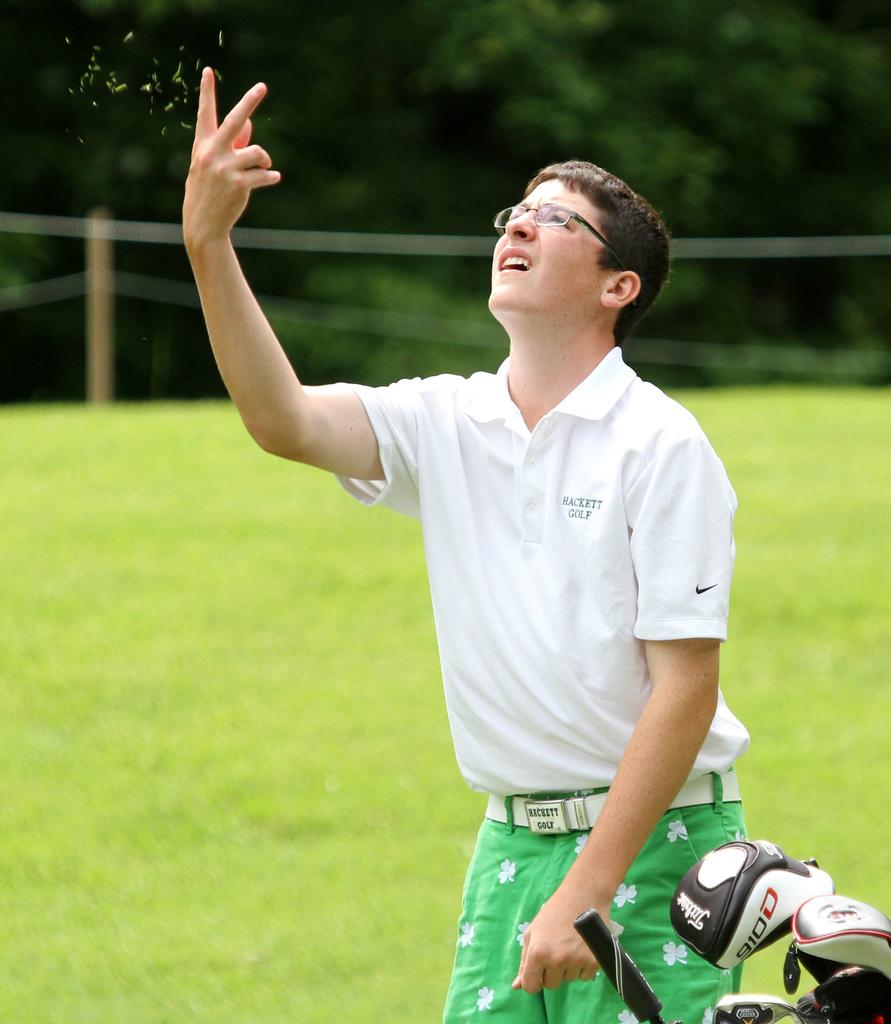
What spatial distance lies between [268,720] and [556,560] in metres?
4.72

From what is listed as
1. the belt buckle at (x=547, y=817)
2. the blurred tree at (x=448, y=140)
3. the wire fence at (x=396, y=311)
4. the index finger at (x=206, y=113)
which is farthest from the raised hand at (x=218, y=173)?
the blurred tree at (x=448, y=140)

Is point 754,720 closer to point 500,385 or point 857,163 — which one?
point 500,385

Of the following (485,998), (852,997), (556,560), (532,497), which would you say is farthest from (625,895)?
(852,997)

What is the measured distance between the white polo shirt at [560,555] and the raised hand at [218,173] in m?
0.45

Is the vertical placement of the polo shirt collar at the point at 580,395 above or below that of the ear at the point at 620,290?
below

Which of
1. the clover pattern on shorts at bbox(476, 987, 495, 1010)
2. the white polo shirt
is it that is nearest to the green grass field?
the clover pattern on shorts at bbox(476, 987, 495, 1010)

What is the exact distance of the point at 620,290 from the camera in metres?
2.94

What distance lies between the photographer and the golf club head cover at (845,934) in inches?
76.8

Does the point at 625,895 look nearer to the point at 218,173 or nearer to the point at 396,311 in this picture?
the point at 218,173

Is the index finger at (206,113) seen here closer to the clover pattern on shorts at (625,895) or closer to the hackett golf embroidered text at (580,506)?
the hackett golf embroidered text at (580,506)

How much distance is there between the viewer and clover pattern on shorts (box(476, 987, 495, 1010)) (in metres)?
2.84

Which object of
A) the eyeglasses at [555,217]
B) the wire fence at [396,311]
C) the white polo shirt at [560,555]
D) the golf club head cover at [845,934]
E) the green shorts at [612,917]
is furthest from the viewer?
the wire fence at [396,311]

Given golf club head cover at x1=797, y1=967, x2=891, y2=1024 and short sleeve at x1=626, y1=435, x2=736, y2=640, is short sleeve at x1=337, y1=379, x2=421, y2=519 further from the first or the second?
golf club head cover at x1=797, y1=967, x2=891, y2=1024

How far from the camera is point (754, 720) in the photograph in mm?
7398
